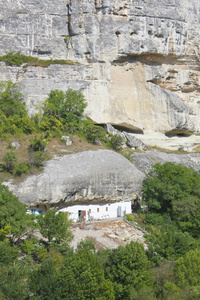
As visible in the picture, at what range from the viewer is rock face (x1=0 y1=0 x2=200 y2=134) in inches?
1280

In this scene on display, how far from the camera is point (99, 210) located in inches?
968

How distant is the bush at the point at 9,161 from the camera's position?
73.5ft

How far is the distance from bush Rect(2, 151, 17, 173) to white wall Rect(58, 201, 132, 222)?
431cm

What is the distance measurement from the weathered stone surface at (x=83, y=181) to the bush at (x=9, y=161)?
1.65 meters

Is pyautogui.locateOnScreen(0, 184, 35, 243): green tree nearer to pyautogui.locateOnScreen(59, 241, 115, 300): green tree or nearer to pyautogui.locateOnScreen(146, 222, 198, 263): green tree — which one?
pyautogui.locateOnScreen(59, 241, 115, 300): green tree

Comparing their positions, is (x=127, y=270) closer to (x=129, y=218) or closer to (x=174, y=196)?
(x=129, y=218)

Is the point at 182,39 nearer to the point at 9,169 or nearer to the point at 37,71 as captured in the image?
the point at 37,71

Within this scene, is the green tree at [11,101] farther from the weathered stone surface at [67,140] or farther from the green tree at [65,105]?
the weathered stone surface at [67,140]

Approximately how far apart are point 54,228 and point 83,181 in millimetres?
5904

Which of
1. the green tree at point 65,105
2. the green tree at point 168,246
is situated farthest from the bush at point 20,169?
the green tree at point 168,246

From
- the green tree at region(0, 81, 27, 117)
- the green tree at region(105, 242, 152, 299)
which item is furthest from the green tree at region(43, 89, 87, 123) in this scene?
the green tree at region(105, 242, 152, 299)

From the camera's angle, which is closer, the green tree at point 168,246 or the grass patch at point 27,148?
the green tree at point 168,246

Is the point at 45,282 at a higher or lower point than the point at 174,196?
lower

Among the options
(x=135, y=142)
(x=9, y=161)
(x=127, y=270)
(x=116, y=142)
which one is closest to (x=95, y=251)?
(x=127, y=270)
